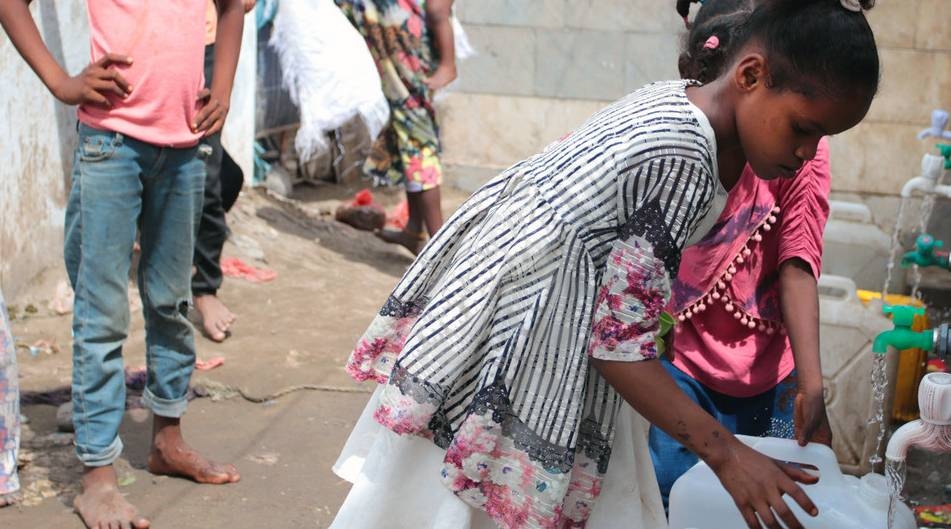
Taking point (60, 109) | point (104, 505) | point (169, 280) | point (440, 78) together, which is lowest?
point (104, 505)

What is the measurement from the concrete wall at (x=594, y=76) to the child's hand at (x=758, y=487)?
5.33 meters

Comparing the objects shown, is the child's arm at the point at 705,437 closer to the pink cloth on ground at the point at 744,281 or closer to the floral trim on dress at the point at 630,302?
the floral trim on dress at the point at 630,302

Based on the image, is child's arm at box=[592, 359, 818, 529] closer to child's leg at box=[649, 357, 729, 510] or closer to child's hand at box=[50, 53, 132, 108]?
child's leg at box=[649, 357, 729, 510]

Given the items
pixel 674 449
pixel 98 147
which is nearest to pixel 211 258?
pixel 98 147

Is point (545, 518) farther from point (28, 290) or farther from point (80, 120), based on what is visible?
point (28, 290)

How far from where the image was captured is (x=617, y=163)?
6.10ft

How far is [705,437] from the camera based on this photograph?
186 cm

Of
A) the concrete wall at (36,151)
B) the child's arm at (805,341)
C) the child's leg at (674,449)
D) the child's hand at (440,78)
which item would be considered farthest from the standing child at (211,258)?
the child's arm at (805,341)

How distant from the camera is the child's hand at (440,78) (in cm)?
578

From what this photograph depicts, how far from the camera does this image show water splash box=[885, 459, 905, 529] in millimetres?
2105

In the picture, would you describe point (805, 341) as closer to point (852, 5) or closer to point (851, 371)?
point (852, 5)

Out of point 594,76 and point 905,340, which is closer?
point 905,340

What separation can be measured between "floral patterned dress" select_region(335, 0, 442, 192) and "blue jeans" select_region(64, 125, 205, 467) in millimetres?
2618

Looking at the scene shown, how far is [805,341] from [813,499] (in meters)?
0.47
